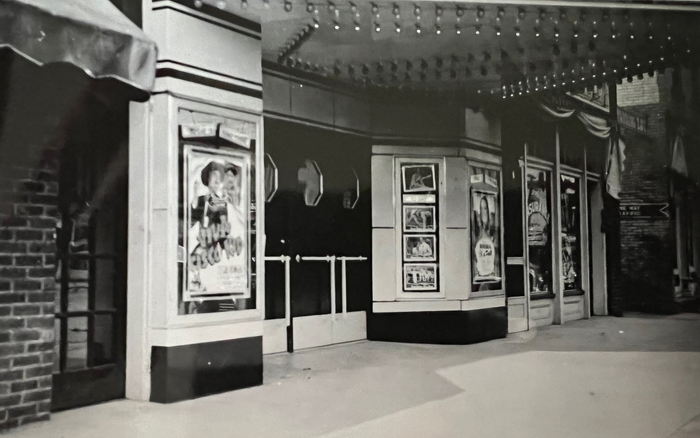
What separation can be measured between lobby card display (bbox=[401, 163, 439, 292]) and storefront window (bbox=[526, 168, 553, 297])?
2559mm

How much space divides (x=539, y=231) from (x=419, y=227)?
3.17 meters

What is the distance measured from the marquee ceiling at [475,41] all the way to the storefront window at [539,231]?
261cm

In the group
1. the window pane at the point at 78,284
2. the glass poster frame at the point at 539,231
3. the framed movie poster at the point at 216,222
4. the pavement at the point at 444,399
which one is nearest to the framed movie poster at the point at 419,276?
the pavement at the point at 444,399

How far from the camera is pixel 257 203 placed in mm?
6523

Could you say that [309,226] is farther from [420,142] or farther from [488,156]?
[488,156]

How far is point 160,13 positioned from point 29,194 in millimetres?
1896

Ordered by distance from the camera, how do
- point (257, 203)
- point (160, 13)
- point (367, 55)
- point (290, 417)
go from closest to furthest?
point (290, 417)
point (160, 13)
point (257, 203)
point (367, 55)

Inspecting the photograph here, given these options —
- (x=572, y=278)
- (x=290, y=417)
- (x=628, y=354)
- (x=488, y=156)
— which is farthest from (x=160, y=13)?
(x=572, y=278)

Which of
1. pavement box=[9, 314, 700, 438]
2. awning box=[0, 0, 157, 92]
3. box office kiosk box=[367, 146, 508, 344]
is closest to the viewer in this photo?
awning box=[0, 0, 157, 92]

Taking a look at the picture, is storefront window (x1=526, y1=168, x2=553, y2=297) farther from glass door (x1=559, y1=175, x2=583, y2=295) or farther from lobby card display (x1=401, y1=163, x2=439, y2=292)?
lobby card display (x1=401, y1=163, x2=439, y2=292)

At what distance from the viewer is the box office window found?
19.3 feet

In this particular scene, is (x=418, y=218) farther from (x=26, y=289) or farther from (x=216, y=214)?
(x=26, y=289)

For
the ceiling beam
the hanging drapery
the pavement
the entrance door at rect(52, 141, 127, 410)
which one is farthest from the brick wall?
the entrance door at rect(52, 141, 127, 410)

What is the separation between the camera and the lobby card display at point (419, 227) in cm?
948
